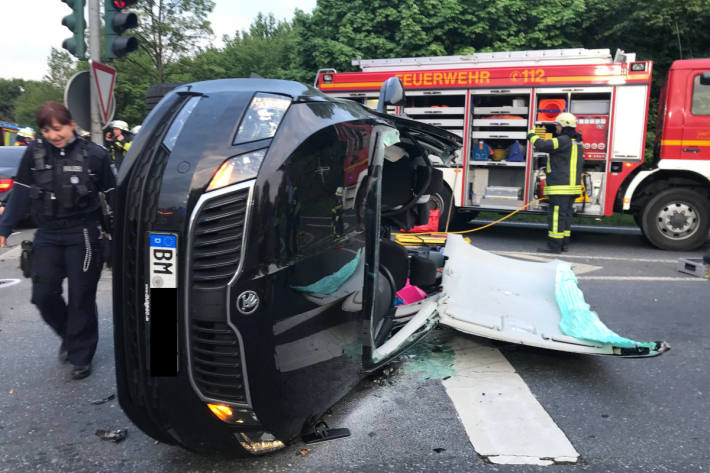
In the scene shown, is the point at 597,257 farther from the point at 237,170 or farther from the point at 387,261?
the point at 237,170

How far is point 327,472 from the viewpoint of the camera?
2.39 meters

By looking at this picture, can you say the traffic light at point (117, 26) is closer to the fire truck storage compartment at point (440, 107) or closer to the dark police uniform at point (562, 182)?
the fire truck storage compartment at point (440, 107)

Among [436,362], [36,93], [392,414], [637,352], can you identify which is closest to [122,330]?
[392,414]

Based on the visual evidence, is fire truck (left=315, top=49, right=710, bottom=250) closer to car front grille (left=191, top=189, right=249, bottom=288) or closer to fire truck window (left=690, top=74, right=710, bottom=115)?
fire truck window (left=690, top=74, right=710, bottom=115)

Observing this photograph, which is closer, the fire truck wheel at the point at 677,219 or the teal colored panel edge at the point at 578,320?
the teal colored panel edge at the point at 578,320

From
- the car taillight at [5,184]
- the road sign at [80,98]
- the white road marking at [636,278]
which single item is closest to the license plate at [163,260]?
the road sign at [80,98]

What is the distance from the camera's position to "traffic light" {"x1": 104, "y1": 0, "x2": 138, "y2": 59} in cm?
670

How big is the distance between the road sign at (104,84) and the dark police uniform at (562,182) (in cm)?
542

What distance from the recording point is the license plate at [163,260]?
1.94 meters

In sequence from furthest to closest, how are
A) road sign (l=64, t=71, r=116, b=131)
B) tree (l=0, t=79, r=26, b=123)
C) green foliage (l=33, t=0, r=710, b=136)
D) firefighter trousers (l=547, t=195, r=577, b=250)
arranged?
tree (l=0, t=79, r=26, b=123)
green foliage (l=33, t=0, r=710, b=136)
firefighter trousers (l=547, t=195, r=577, b=250)
road sign (l=64, t=71, r=116, b=131)

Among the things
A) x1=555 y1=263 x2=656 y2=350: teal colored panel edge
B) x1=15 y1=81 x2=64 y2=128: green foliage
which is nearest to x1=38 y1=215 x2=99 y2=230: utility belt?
x1=555 y1=263 x2=656 y2=350: teal colored panel edge

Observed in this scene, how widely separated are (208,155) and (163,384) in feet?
2.74

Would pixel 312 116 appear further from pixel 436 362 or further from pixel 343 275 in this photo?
pixel 436 362

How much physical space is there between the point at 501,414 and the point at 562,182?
5.71 metres
